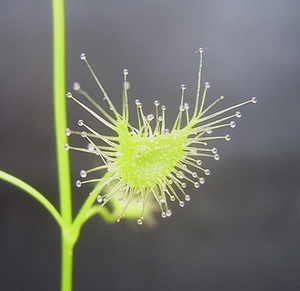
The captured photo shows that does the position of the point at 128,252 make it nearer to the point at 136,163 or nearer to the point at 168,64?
the point at 136,163

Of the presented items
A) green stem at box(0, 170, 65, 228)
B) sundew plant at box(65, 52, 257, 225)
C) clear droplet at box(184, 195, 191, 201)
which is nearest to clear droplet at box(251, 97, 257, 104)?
sundew plant at box(65, 52, 257, 225)

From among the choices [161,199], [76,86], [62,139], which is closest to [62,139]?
[62,139]

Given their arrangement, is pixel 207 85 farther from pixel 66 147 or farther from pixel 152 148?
pixel 66 147

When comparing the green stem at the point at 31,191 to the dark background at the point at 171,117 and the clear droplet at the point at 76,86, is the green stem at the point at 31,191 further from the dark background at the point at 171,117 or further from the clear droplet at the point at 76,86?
the clear droplet at the point at 76,86

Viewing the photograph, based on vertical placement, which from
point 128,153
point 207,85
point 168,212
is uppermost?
point 207,85

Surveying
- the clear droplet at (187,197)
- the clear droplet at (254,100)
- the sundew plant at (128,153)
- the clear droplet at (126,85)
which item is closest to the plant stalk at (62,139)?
the sundew plant at (128,153)
